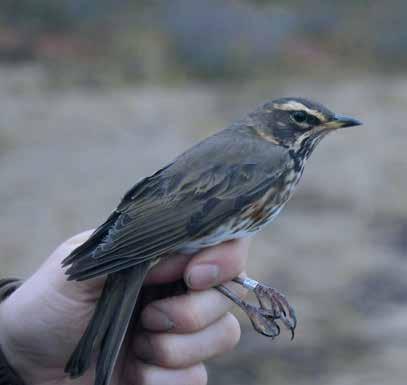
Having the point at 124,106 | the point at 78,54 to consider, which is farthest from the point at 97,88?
the point at 78,54

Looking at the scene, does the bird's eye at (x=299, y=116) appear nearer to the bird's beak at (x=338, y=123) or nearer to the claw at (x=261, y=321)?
the bird's beak at (x=338, y=123)

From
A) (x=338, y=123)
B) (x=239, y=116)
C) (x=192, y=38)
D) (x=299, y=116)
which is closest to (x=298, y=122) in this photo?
(x=299, y=116)

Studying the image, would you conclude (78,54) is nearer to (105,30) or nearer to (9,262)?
(105,30)

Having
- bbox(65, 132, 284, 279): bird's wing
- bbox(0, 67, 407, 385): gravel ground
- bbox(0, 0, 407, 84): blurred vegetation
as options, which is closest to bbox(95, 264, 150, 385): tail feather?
bbox(65, 132, 284, 279): bird's wing

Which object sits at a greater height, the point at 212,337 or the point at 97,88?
the point at 97,88

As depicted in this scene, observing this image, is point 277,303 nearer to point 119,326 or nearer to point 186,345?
point 186,345

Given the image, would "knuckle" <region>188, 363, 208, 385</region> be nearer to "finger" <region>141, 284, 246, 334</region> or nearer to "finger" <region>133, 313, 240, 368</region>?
"finger" <region>133, 313, 240, 368</region>

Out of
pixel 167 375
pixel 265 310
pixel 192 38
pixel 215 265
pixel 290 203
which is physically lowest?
pixel 167 375

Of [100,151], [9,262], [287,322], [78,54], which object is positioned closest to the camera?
[287,322]
